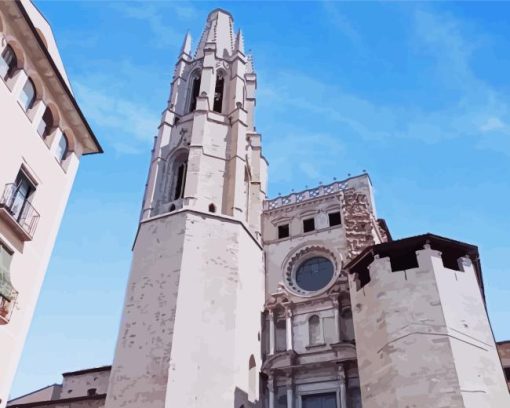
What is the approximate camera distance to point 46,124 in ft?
47.8

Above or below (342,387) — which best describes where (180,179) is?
above

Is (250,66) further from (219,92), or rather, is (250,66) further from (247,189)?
(247,189)

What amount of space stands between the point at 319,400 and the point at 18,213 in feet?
46.6

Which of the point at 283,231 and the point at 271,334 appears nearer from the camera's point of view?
the point at 271,334

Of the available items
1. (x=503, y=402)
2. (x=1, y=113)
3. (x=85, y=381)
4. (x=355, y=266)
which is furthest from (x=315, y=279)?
(x=1, y=113)

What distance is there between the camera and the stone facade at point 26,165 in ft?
39.0

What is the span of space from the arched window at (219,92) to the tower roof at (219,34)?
6.41 feet

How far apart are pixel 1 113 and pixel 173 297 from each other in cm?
1070

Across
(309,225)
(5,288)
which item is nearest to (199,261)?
(309,225)

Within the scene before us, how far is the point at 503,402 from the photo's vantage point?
16.9 m

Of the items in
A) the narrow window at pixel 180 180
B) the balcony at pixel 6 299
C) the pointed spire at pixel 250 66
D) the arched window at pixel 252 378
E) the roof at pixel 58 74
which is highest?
the pointed spire at pixel 250 66

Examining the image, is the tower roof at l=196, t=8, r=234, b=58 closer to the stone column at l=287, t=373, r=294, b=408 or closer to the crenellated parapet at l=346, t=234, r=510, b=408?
the crenellated parapet at l=346, t=234, r=510, b=408

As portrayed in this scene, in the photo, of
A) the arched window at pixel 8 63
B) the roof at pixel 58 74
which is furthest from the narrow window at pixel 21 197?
the roof at pixel 58 74

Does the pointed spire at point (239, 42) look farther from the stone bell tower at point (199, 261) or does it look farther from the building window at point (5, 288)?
the building window at point (5, 288)
